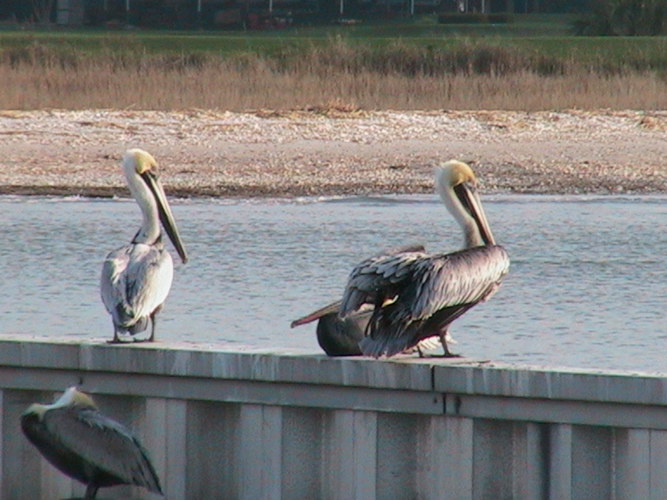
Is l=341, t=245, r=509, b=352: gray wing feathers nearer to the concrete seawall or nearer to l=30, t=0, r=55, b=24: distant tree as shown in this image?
the concrete seawall

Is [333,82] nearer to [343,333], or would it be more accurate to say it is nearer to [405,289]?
[343,333]

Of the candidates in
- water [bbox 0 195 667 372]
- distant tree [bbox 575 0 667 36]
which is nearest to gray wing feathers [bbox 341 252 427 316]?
water [bbox 0 195 667 372]

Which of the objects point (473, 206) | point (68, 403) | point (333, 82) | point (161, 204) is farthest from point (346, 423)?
point (333, 82)

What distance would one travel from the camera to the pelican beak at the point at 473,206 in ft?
21.2

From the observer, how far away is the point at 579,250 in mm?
12625

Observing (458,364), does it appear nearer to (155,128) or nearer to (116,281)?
(116,281)

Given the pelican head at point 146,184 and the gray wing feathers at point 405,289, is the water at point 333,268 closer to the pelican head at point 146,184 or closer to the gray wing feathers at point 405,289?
the pelican head at point 146,184

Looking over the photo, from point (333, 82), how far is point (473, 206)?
576 inches

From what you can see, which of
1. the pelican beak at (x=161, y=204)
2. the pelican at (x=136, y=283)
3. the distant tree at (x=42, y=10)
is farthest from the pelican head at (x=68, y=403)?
the distant tree at (x=42, y=10)

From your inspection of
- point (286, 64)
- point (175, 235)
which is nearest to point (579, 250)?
point (175, 235)

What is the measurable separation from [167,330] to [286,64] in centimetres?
1478

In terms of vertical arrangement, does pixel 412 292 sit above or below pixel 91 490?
above

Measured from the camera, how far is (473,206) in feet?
21.5

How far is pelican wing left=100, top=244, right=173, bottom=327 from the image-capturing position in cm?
616
